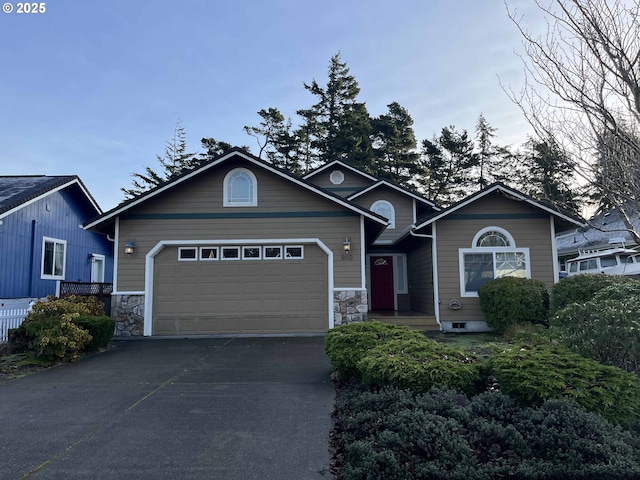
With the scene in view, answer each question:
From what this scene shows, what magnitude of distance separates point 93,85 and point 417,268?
455 inches

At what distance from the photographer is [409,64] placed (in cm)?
1082

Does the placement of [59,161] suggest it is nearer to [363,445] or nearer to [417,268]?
[417,268]

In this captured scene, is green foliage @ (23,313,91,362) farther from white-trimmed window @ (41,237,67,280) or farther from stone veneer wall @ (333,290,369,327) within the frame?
white-trimmed window @ (41,237,67,280)

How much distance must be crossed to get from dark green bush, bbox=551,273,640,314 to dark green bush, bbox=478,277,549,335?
1.71 feet

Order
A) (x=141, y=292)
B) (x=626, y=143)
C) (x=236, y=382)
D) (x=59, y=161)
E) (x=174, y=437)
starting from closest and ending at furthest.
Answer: (x=174, y=437), (x=626, y=143), (x=236, y=382), (x=141, y=292), (x=59, y=161)

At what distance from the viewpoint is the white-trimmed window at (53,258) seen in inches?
552

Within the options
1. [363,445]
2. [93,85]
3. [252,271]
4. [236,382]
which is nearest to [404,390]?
[363,445]

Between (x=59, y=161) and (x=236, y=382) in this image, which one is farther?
(x=59, y=161)

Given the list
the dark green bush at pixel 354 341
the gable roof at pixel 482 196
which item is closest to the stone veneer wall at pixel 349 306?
the gable roof at pixel 482 196

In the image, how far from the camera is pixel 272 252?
11070 millimetres

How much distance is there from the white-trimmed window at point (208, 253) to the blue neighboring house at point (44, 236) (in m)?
5.98

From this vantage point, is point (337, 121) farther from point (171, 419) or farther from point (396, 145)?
point (171, 419)

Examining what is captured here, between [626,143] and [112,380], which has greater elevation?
[626,143]

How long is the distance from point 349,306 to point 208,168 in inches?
205
